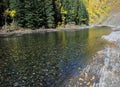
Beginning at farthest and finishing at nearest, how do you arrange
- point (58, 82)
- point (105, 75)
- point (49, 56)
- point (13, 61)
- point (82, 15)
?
point (82, 15) → point (49, 56) → point (13, 61) → point (58, 82) → point (105, 75)

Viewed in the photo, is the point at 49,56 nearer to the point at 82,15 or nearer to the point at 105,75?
the point at 105,75

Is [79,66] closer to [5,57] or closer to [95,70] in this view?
[95,70]

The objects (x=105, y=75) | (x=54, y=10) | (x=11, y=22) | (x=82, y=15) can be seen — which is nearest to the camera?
(x=105, y=75)

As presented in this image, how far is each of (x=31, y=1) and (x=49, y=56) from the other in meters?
66.1

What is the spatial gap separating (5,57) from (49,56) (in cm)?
690

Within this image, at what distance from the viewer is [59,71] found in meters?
29.2

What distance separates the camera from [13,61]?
35.9m

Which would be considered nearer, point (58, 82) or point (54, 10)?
point (58, 82)

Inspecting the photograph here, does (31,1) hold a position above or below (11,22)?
above

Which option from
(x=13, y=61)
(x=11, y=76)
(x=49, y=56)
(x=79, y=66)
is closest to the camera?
(x=11, y=76)

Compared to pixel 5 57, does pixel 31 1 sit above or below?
above

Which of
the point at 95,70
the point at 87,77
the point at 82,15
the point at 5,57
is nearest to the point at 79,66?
the point at 95,70

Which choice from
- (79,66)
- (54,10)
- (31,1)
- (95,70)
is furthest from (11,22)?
(95,70)

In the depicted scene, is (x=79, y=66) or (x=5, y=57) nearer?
(x=79, y=66)
